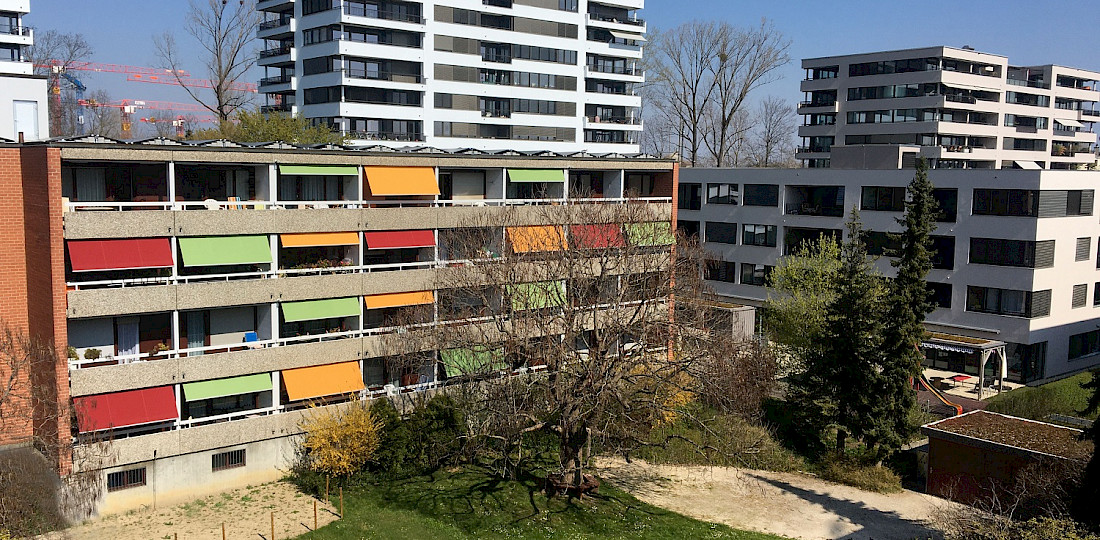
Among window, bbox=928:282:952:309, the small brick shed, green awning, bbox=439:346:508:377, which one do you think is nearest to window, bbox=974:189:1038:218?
window, bbox=928:282:952:309

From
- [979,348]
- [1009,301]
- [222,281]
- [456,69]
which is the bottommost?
[979,348]

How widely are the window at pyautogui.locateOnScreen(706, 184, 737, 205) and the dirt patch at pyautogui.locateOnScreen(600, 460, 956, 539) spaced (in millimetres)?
33372

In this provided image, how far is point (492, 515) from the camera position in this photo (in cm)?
3111

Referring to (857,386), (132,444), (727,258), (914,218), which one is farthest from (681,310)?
(727,258)

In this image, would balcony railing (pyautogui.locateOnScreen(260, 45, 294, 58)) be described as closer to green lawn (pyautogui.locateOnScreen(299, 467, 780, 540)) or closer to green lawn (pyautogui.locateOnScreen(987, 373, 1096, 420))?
green lawn (pyautogui.locateOnScreen(299, 467, 780, 540))

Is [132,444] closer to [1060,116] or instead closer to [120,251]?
[120,251]

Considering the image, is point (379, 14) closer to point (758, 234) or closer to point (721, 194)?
point (721, 194)

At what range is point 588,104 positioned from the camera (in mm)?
79500

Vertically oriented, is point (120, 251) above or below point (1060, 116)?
below

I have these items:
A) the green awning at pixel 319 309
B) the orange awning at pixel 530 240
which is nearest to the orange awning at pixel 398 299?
the green awning at pixel 319 309

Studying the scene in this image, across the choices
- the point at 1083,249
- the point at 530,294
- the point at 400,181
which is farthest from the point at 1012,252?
the point at 400,181

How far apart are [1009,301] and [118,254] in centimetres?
4849

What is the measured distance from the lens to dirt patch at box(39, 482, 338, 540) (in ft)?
94.8

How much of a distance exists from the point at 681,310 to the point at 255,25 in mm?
44311
